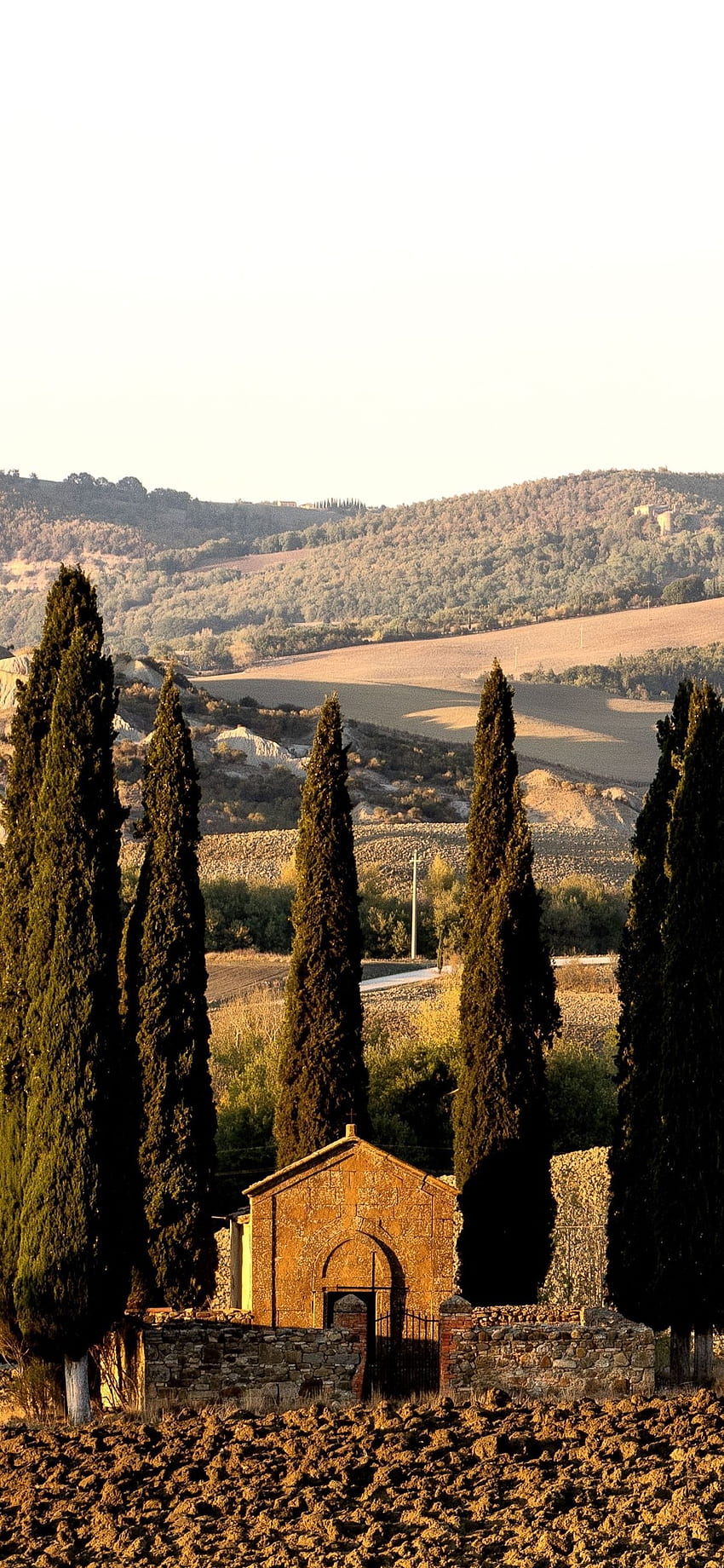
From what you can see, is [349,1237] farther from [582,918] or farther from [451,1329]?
[582,918]

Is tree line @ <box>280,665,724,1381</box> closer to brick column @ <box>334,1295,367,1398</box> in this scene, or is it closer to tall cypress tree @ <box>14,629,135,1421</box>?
brick column @ <box>334,1295,367,1398</box>

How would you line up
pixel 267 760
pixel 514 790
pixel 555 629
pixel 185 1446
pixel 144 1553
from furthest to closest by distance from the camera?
pixel 555 629
pixel 267 760
pixel 514 790
pixel 185 1446
pixel 144 1553

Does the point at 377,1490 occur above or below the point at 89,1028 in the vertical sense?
below

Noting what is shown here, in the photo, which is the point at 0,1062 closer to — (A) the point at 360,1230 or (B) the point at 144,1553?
(A) the point at 360,1230

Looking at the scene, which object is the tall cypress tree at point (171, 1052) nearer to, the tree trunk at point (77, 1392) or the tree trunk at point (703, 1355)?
the tree trunk at point (77, 1392)

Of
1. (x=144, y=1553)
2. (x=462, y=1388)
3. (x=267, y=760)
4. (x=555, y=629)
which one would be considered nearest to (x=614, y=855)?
(x=267, y=760)

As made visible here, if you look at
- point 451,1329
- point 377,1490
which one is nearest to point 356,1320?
point 451,1329

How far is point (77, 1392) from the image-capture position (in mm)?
19891

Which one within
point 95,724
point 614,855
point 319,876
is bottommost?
point 614,855

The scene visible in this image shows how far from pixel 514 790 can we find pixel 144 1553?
35.3ft

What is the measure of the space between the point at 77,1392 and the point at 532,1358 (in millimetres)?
4122

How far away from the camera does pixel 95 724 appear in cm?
2055

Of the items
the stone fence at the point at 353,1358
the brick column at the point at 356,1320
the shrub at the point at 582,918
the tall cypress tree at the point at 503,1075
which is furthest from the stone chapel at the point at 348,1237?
the shrub at the point at 582,918

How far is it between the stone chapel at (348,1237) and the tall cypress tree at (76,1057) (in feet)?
5.86
